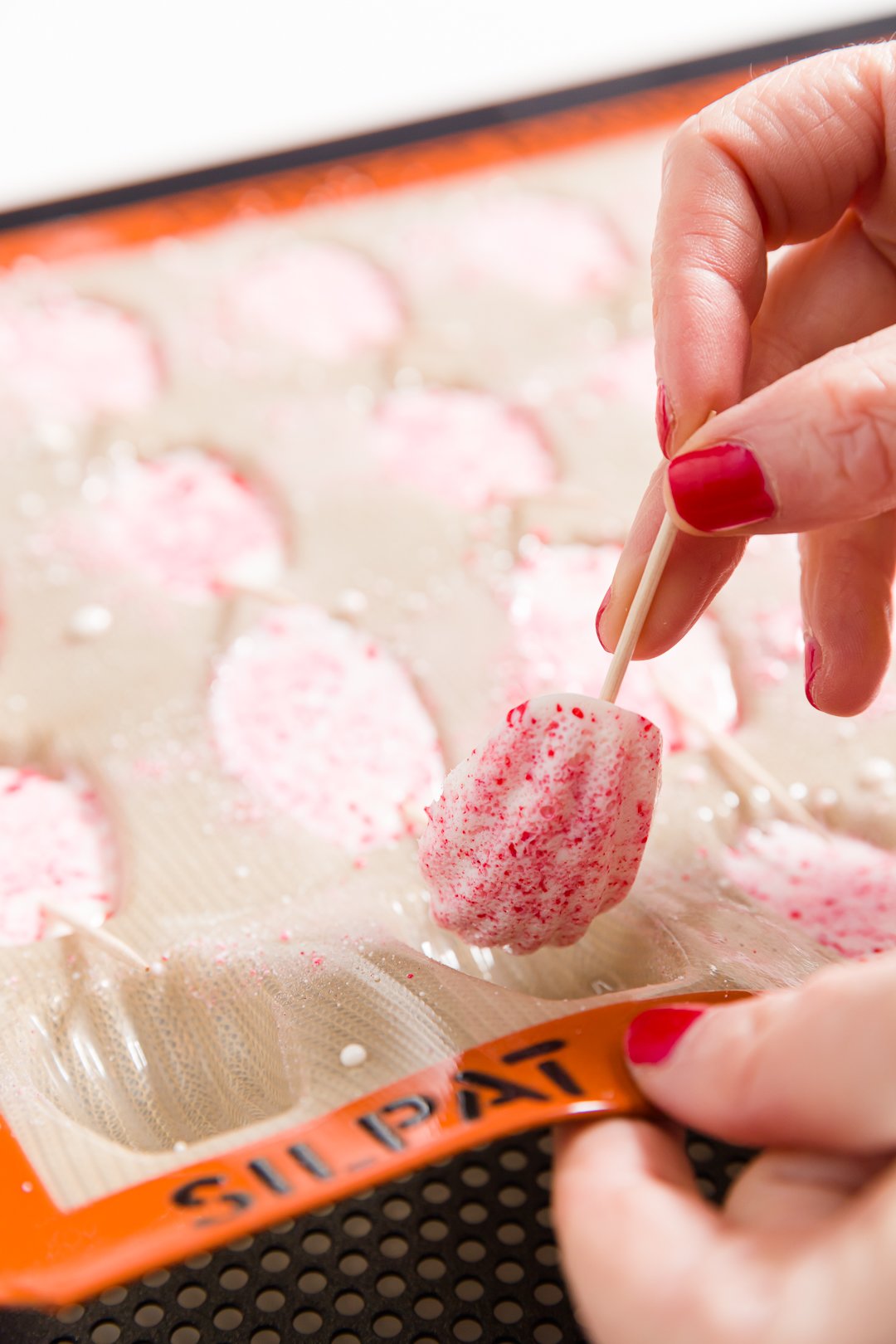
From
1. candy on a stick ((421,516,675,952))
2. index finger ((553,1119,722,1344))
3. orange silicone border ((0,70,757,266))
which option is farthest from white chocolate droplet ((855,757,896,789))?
orange silicone border ((0,70,757,266))

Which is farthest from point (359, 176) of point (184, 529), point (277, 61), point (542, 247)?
point (184, 529)

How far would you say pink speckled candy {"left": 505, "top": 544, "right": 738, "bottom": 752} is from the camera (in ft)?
2.54

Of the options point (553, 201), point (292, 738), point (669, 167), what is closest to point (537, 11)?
point (553, 201)

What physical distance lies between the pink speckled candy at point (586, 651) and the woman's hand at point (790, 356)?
106 mm

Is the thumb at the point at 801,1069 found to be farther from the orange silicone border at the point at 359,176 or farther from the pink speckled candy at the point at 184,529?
the orange silicone border at the point at 359,176

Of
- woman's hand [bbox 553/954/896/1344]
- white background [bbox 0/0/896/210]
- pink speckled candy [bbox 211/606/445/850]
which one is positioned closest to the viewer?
woman's hand [bbox 553/954/896/1344]

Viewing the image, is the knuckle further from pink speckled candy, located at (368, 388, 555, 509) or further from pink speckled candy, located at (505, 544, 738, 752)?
pink speckled candy, located at (368, 388, 555, 509)

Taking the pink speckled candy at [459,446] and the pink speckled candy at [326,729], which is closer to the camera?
the pink speckled candy at [326,729]

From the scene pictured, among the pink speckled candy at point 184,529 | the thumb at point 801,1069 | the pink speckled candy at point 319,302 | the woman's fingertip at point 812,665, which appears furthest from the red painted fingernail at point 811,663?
the pink speckled candy at point 319,302

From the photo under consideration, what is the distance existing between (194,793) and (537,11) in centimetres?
122

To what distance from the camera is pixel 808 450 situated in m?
0.47

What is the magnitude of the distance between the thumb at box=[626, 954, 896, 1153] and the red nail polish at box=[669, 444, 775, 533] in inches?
6.9

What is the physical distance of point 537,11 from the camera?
152cm

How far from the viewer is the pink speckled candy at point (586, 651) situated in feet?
2.54
